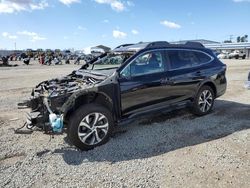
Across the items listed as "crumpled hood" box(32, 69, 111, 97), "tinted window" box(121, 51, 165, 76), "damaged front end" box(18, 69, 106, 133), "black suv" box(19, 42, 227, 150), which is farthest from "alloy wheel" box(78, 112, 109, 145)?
"tinted window" box(121, 51, 165, 76)

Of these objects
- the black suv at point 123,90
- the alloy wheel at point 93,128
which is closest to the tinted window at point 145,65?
the black suv at point 123,90

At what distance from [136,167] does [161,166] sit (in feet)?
1.24

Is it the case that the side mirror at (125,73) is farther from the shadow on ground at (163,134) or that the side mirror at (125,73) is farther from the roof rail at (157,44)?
the shadow on ground at (163,134)

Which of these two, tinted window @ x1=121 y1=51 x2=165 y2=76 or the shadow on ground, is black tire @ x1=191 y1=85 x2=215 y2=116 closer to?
the shadow on ground

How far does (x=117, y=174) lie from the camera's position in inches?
158

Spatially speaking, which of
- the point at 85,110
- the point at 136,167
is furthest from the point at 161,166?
the point at 85,110

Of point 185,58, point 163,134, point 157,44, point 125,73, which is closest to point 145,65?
point 125,73

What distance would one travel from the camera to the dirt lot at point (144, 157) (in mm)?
3850

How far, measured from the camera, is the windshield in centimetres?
591

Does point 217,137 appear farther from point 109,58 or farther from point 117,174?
point 109,58

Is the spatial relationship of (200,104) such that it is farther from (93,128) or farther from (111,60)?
(93,128)

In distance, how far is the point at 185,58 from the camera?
256 inches

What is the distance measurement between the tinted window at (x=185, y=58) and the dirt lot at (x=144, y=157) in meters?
1.30

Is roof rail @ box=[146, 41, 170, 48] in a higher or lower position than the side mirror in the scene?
higher
